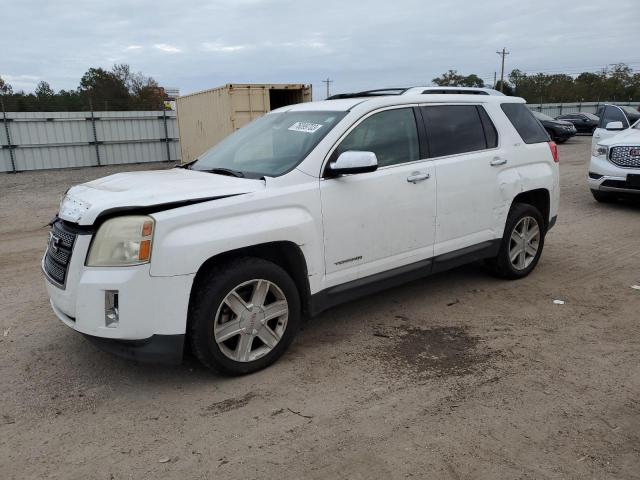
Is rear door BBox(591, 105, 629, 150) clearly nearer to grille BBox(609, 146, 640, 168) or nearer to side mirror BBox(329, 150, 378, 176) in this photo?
grille BBox(609, 146, 640, 168)

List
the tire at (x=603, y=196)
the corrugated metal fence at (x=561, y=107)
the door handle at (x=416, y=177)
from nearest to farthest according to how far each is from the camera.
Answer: the door handle at (x=416, y=177) < the tire at (x=603, y=196) < the corrugated metal fence at (x=561, y=107)

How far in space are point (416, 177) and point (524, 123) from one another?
6.03ft

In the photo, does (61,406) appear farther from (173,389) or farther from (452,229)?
(452,229)

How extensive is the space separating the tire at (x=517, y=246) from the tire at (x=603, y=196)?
16.3 feet

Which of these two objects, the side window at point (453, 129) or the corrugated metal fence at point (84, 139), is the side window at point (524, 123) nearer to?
the side window at point (453, 129)

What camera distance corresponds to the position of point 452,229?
4.70 metres

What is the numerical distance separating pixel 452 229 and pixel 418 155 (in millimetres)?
744

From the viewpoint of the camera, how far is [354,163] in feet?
12.3

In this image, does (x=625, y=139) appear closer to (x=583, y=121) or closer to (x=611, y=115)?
(x=611, y=115)

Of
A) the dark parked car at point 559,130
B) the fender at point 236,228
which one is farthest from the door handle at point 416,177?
the dark parked car at point 559,130

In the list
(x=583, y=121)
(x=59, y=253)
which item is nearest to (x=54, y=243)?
(x=59, y=253)

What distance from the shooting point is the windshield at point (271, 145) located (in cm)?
397

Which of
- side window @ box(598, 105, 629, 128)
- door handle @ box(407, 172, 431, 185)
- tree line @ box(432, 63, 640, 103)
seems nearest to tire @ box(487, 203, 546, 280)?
door handle @ box(407, 172, 431, 185)

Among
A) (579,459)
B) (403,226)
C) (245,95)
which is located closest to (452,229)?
(403,226)
